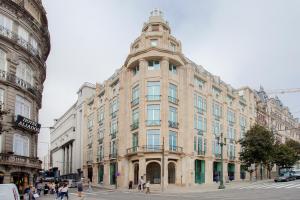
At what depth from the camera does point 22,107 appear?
31.7 meters

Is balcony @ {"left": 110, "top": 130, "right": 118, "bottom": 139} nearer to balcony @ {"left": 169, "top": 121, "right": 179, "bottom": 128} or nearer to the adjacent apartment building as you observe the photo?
the adjacent apartment building

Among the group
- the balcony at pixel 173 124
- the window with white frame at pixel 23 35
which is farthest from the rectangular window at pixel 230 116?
the window with white frame at pixel 23 35

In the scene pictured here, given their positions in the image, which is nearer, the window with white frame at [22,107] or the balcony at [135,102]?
the window with white frame at [22,107]

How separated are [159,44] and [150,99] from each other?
7693mm

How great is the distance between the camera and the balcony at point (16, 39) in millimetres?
29595

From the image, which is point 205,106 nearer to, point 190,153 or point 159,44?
point 190,153

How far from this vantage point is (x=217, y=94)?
6347 centimetres

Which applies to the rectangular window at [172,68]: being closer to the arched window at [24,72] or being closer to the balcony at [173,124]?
the balcony at [173,124]

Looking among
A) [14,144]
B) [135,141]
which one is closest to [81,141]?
[135,141]

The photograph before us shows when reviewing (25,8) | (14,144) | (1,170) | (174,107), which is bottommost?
(1,170)

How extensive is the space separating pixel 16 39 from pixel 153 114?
923 inches

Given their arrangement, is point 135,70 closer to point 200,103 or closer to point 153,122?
point 153,122

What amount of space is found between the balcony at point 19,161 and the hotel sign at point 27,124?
2.44 meters

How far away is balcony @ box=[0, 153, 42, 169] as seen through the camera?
2778 centimetres
